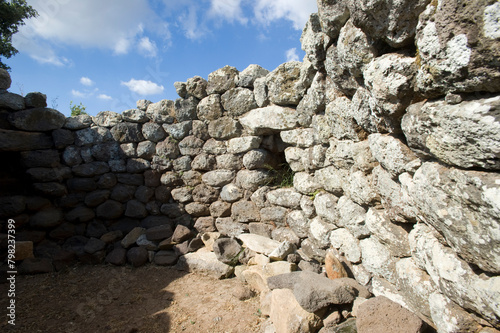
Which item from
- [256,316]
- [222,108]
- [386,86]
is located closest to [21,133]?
[222,108]

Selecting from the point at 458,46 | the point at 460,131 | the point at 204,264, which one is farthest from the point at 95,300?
the point at 458,46

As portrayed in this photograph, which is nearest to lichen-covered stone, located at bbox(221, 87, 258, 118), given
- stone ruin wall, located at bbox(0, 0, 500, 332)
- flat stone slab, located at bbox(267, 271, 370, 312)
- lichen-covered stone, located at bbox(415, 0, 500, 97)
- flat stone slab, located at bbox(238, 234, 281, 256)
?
stone ruin wall, located at bbox(0, 0, 500, 332)

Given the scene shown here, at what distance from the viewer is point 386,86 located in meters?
1.94

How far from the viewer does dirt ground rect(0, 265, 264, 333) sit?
132 inches

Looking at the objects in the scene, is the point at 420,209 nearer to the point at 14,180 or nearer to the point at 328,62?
the point at 328,62

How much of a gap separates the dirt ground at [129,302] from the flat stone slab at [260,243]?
491 mm

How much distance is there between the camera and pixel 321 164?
3.52 metres

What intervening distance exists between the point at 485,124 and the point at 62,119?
5576mm

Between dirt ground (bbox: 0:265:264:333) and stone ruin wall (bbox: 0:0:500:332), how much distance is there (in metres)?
0.28

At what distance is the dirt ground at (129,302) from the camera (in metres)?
3.34

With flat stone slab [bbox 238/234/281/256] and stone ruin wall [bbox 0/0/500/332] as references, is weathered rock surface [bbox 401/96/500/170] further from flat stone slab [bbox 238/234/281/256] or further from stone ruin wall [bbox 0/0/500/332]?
flat stone slab [bbox 238/234/281/256]

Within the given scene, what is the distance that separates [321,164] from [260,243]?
4.39ft

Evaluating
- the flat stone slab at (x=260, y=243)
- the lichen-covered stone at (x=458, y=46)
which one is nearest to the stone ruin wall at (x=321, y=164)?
the lichen-covered stone at (x=458, y=46)

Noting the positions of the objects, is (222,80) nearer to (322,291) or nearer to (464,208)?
(322,291)
